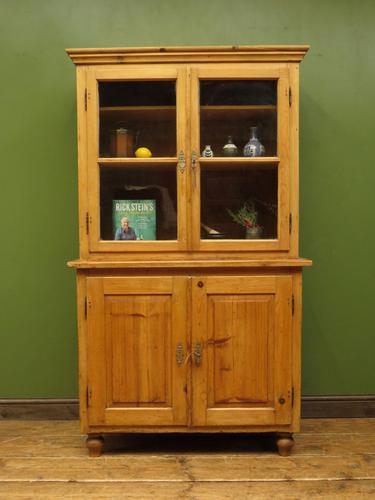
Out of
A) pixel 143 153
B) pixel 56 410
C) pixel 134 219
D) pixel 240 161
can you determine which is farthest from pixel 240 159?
pixel 56 410

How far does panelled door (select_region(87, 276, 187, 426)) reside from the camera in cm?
214

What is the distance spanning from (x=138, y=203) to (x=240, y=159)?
508mm

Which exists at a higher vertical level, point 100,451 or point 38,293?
point 38,293

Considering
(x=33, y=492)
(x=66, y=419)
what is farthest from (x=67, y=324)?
(x=33, y=492)

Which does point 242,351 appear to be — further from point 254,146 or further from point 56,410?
point 56,410

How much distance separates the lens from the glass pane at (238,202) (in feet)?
7.21

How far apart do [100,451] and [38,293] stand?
90 cm

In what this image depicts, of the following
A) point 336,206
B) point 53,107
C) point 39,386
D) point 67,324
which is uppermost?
point 53,107

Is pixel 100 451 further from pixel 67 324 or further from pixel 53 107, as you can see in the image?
pixel 53 107

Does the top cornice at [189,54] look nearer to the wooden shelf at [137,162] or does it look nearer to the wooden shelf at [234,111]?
the wooden shelf at [234,111]

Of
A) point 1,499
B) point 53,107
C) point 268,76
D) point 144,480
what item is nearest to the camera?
point 1,499

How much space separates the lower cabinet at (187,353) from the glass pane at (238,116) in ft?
1.96

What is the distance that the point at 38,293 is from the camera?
8.64ft

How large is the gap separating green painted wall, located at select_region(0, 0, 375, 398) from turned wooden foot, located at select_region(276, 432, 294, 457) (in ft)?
1.66
